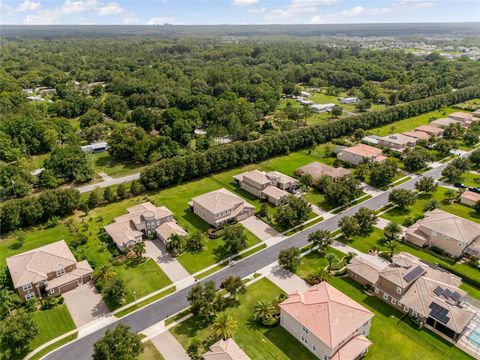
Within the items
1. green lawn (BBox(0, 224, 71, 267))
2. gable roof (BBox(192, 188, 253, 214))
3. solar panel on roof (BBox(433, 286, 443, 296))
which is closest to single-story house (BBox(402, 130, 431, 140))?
gable roof (BBox(192, 188, 253, 214))

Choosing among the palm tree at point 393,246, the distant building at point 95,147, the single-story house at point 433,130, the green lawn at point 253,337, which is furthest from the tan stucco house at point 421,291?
the distant building at point 95,147

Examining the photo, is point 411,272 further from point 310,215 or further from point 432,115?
point 432,115

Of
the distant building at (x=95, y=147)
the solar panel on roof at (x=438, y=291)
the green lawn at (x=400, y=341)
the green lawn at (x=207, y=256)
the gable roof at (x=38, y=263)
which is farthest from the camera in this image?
the distant building at (x=95, y=147)

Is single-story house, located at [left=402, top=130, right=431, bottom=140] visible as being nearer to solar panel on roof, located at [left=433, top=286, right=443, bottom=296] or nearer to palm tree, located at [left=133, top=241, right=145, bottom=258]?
solar panel on roof, located at [left=433, top=286, right=443, bottom=296]

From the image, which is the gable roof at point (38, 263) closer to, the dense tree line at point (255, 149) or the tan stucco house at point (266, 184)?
the dense tree line at point (255, 149)

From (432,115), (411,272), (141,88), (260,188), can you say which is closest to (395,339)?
(411,272)

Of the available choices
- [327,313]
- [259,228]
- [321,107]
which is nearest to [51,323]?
[327,313]
